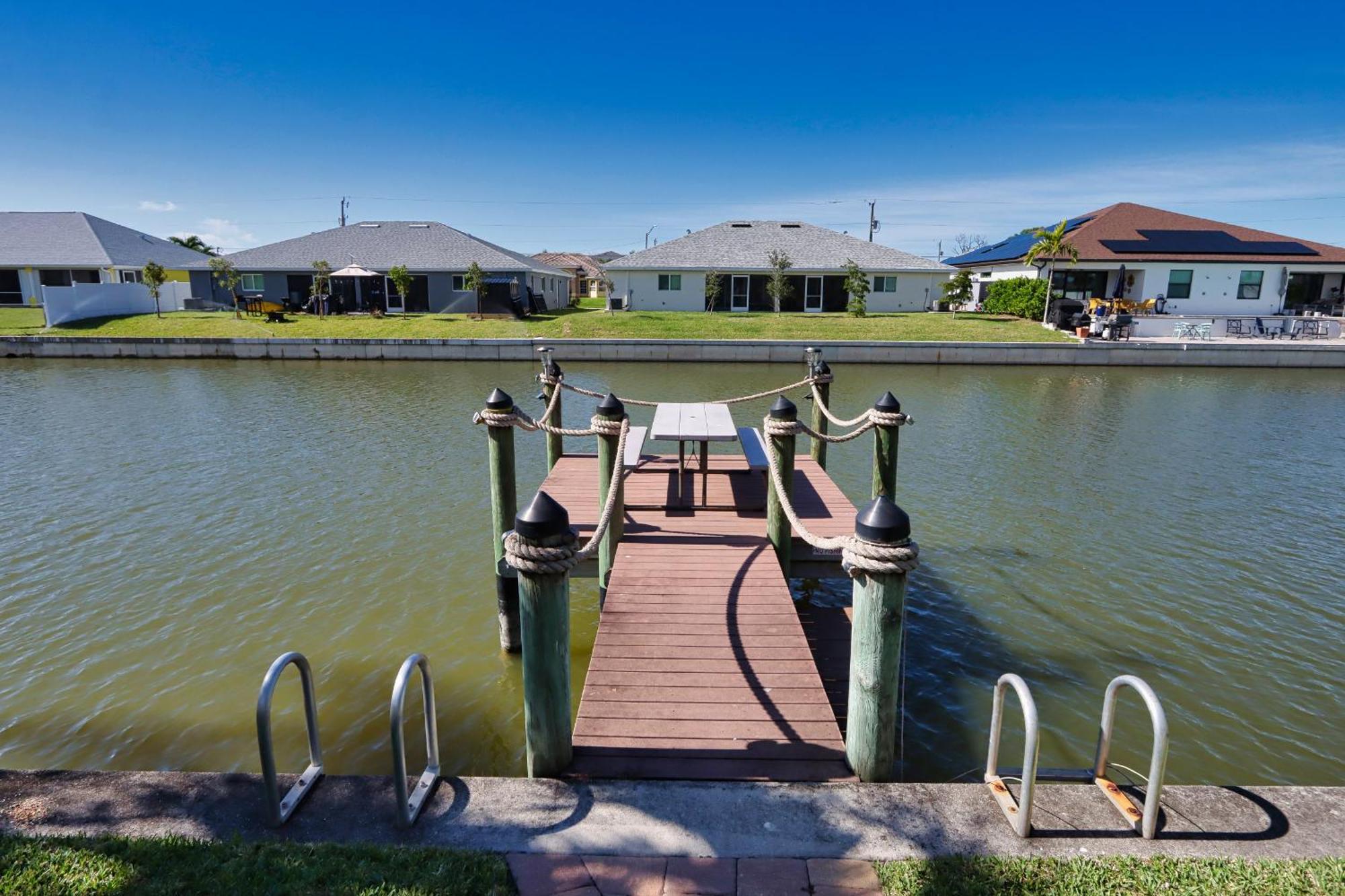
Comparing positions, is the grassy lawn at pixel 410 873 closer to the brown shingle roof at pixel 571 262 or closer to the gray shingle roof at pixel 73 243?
the gray shingle roof at pixel 73 243

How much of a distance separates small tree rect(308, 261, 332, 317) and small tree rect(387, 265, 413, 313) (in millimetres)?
2789

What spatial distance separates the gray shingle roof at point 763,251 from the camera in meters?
38.9

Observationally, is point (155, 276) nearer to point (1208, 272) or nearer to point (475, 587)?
point (475, 587)

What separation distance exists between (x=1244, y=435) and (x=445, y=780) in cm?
1781

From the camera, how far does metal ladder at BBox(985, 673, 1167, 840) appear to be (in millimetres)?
2910

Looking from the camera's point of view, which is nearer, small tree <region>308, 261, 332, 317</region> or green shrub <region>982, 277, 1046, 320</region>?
green shrub <region>982, 277, 1046, 320</region>

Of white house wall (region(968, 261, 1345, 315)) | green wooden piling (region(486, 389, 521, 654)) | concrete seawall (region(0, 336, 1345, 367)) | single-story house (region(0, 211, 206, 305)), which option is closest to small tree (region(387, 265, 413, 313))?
concrete seawall (region(0, 336, 1345, 367))

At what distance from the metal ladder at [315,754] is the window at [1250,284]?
145 ft

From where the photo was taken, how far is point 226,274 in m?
37.2

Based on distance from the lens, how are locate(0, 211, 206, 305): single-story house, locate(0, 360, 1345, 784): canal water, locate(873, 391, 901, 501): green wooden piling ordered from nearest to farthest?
locate(0, 360, 1345, 784): canal water, locate(873, 391, 901, 501): green wooden piling, locate(0, 211, 206, 305): single-story house

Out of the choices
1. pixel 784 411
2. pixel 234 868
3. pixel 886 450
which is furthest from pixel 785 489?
pixel 234 868

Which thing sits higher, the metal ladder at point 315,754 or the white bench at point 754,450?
the white bench at point 754,450

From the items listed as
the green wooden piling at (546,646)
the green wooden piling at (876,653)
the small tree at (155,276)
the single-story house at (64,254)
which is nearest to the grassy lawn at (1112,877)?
the green wooden piling at (876,653)

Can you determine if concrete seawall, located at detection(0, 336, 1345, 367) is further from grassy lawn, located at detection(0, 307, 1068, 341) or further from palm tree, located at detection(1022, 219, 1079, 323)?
palm tree, located at detection(1022, 219, 1079, 323)
